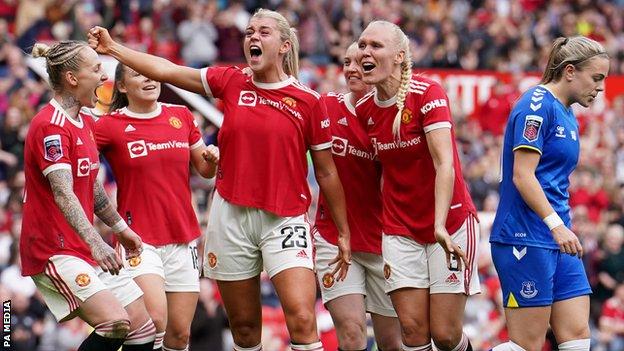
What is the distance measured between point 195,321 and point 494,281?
4.39m

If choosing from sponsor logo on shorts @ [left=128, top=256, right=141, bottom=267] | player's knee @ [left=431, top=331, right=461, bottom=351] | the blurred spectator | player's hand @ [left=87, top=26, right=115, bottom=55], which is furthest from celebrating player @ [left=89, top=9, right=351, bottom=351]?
the blurred spectator

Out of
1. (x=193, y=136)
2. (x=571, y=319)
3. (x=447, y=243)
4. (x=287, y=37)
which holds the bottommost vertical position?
(x=571, y=319)

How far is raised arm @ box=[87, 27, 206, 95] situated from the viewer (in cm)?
944

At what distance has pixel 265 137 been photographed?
9.61 m

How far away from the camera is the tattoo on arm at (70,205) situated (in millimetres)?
8898

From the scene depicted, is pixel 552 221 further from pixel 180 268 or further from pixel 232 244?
pixel 180 268

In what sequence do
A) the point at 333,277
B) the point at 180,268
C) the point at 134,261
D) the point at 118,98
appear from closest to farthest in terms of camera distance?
1. the point at 134,261
2. the point at 180,268
3. the point at 333,277
4. the point at 118,98

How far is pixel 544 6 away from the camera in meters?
27.0

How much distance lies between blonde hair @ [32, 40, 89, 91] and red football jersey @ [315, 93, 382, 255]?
6.61 feet

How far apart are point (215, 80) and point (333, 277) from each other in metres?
1.80

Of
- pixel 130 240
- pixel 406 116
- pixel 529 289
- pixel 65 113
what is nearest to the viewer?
pixel 65 113

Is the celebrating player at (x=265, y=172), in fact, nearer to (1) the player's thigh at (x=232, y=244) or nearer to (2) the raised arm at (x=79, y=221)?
(1) the player's thigh at (x=232, y=244)

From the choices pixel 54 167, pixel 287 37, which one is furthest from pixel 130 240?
pixel 287 37

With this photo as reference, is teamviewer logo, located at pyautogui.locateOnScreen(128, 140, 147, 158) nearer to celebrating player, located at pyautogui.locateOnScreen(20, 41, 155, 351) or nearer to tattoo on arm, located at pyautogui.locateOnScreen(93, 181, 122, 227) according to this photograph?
tattoo on arm, located at pyautogui.locateOnScreen(93, 181, 122, 227)
